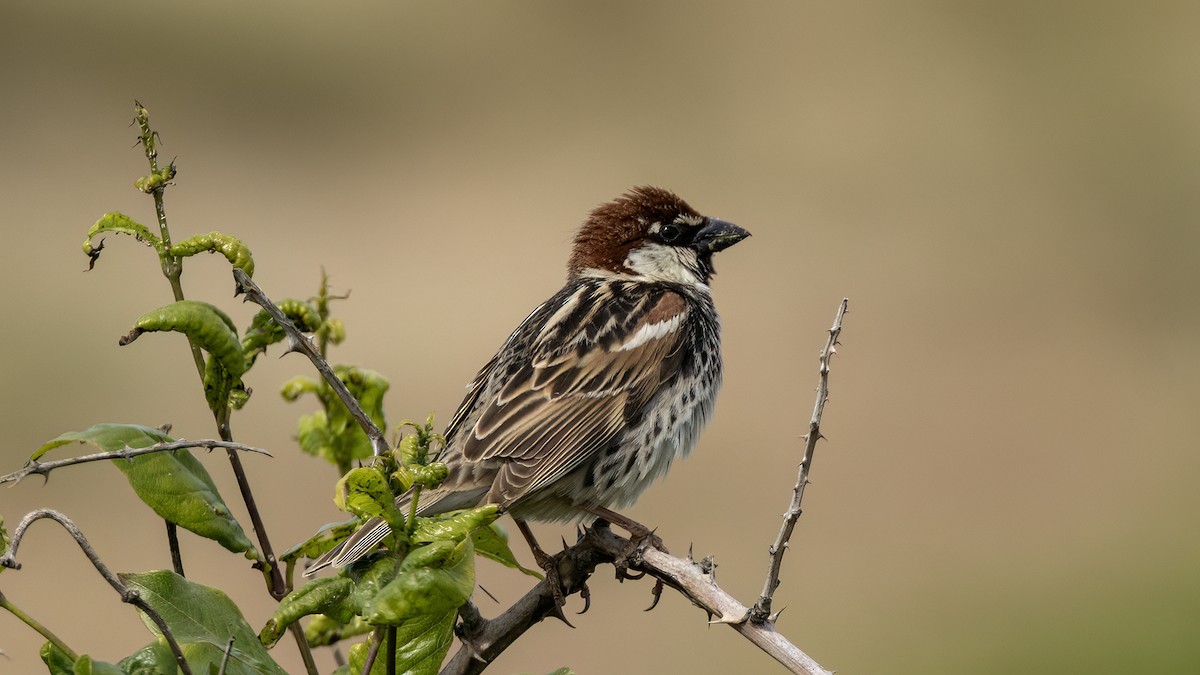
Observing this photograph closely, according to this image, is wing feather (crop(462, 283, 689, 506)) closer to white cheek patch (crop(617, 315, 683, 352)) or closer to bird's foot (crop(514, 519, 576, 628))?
white cheek patch (crop(617, 315, 683, 352))

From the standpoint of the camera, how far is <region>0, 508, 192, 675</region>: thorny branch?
1.27 meters

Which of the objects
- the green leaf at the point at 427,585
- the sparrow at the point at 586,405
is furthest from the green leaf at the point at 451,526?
the sparrow at the point at 586,405

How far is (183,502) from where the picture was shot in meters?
1.54

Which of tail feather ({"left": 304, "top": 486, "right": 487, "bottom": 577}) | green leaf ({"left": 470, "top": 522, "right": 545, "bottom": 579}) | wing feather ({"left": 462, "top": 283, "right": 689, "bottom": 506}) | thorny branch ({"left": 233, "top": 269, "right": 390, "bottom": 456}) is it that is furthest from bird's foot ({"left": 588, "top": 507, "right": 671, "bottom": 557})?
thorny branch ({"left": 233, "top": 269, "right": 390, "bottom": 456})

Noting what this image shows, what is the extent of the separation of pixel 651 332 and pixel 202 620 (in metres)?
1.82

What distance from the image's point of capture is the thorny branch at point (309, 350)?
60.2 inches

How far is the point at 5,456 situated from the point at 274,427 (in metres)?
1.73

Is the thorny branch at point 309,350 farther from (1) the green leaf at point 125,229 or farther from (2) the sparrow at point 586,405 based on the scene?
(2) the sparrow at point 586,405

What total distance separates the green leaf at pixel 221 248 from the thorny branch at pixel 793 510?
0.70 meters

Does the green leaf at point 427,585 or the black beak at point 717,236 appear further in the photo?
the black beak at point 717,236

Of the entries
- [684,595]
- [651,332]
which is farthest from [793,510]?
[651,332]

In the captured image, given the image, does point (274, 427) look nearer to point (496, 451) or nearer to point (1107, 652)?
point (1107, 652)

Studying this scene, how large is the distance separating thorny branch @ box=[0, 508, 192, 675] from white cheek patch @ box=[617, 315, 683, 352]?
1.83 m

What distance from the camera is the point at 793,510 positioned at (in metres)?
1.71
